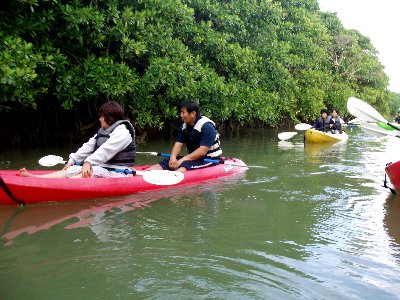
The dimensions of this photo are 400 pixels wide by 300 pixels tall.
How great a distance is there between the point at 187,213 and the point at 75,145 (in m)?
6.51

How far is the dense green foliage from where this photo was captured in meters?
7.13

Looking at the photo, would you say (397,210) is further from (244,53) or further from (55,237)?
(244,53)

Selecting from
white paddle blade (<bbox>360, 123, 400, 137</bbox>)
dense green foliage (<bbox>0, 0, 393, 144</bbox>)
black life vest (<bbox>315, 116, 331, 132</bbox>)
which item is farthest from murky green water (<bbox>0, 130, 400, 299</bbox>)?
black life vest (<bbox>315, 116, 331, 132</bbox>)

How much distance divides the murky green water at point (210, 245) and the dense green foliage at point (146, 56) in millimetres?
2769

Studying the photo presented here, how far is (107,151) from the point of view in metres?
4.71

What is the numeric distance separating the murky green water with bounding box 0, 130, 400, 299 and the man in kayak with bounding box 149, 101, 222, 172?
36 centimetres

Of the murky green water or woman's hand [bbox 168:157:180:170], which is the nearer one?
the murky green water

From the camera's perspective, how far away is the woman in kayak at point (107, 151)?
186 inches

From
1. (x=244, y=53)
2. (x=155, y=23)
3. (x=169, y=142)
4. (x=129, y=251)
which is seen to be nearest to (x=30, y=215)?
(x=129, y=251)

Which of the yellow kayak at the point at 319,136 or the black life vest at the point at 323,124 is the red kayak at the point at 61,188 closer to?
the yellow kayak at the point at 319,136

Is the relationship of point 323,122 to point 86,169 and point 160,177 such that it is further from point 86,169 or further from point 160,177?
point 86,169

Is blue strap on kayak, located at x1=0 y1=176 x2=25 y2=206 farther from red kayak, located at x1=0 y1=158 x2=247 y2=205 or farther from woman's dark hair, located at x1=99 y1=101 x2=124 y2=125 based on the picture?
woman's dark hair, located at x1=99 y1=101 x2=124 y2=125

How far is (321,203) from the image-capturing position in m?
5.12

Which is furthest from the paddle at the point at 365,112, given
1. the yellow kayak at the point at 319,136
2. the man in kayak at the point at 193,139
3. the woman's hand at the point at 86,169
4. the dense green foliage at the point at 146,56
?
the yellow kayak at the point at 319,136
